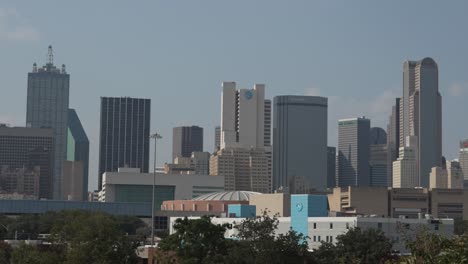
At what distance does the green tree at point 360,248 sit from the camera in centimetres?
10660

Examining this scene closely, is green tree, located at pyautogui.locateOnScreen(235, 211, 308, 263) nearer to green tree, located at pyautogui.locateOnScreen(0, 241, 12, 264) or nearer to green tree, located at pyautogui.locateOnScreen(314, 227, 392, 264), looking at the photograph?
green tree, located at pyautogui.locateOnScreen(314, 227, 392, 264)

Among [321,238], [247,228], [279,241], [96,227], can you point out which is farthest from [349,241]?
[321,238]

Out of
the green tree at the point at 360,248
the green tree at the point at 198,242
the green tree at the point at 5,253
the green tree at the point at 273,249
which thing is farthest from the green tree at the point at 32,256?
the green tree at the point at 360,248

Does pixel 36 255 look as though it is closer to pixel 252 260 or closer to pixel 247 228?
pixel 252 260

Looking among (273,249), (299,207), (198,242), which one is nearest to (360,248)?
(273,249)

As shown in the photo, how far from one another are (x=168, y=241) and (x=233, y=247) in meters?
7.11

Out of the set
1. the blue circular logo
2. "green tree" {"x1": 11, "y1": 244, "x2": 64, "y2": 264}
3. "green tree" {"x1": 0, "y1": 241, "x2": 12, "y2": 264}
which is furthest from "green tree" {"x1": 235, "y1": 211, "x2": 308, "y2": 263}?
the blue circular logo

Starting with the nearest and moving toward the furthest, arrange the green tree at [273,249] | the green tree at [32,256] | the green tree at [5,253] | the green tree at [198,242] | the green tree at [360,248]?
1. the green tree at [198,242]
2. the green tree at [32,256]
3. the green tree at [273,249]
4. the green tree at [5,253]
5. the green tree at [360,248]

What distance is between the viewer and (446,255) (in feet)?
135

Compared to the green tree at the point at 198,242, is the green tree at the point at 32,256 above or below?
below

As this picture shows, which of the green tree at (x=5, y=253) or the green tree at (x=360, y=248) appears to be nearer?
the green tree at (x=5, y=253)

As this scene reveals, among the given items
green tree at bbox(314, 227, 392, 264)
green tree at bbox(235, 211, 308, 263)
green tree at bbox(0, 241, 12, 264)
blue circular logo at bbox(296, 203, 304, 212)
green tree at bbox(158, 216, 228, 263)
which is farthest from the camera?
blue circular logo at bbox(296, 203, 304, 212)

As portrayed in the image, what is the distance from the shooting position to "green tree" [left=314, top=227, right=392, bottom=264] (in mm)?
106600

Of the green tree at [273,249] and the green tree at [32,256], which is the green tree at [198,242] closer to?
the green tree at [273,249]
